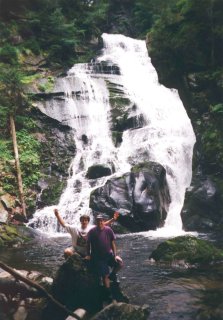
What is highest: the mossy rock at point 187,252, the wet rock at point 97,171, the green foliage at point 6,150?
the green foliage at point 6,150

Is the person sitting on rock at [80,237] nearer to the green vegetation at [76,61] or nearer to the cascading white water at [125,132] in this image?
the green vegetation at [76,61]

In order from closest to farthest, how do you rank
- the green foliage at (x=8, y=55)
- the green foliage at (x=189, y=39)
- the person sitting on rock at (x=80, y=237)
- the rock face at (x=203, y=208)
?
the person sitting on rock at (x=80, y=237)
the rock face at (x=203, y=208)
the green foliage at (x=189, y=39)
the green foliage at (x=8, y=55)

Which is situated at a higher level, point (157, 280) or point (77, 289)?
point (77, 289)

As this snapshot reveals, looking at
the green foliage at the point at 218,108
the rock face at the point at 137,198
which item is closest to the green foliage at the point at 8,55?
the rock face at the point at 137,198

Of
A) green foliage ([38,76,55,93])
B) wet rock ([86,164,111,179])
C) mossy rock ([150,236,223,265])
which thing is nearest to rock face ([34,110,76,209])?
wet rock ([86,164,111,179])

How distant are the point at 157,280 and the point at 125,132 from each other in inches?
622

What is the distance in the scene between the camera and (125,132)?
80.6ft

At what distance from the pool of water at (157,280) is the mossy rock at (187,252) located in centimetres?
37

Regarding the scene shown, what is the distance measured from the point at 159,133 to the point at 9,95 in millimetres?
9278

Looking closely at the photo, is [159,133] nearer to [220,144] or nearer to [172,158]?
[172,158]

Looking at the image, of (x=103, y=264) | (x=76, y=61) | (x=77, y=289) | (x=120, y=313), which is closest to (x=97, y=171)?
(x=103, y=264)

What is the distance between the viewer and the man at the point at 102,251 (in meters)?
7.32

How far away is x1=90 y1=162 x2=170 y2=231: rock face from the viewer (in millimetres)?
17031

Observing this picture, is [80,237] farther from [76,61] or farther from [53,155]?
[76,61]
